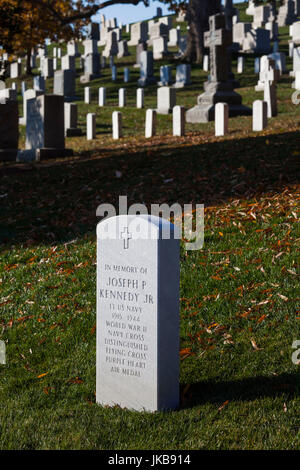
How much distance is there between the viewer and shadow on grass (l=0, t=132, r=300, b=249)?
1080 centimetres

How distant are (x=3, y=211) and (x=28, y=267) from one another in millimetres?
3842

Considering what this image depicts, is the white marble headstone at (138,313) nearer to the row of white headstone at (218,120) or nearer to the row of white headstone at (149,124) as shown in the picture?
the row of white headstone at (218,120)

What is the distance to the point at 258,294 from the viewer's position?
6.62 meters

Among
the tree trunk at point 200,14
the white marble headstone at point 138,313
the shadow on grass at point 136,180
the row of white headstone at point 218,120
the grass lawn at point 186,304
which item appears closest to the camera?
the grass lawn at point 186,304

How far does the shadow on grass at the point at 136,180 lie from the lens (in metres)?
10.8

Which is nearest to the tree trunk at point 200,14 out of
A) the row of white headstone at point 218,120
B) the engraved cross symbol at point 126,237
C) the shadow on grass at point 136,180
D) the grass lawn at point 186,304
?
the row of white headstone at point 218,120

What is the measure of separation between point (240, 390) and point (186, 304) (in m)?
1.68

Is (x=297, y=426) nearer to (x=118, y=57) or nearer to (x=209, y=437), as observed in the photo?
(x=209, y=437)

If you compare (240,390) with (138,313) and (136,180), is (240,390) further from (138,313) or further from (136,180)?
(136,180)

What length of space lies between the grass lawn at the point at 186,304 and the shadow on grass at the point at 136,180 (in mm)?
39

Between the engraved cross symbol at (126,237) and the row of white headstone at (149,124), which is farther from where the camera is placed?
the row of white headstone at (149,124)

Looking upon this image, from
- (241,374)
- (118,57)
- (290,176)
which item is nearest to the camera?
(241,374)

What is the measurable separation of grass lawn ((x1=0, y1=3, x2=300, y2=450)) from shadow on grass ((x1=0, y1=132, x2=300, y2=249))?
1.5 inches

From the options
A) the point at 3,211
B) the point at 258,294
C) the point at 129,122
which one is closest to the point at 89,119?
the point at 129,122
